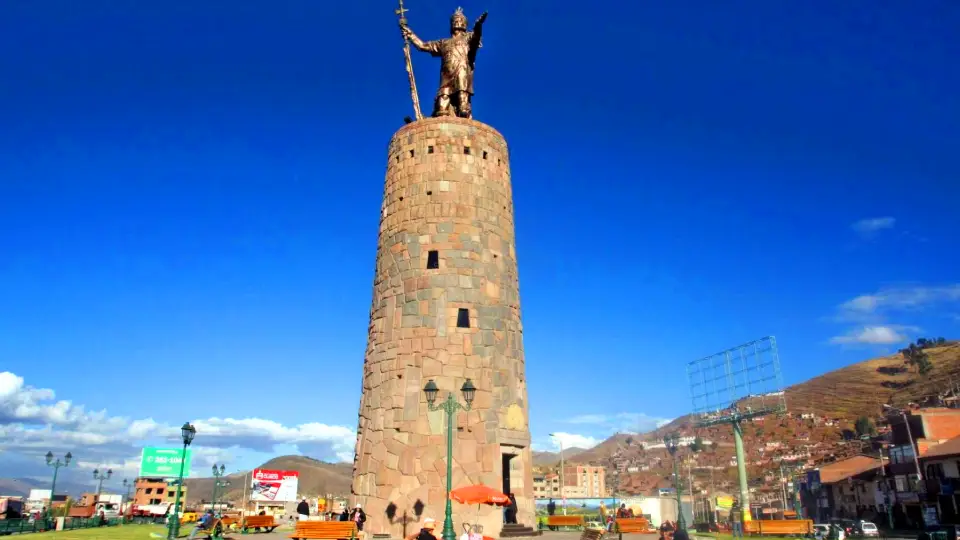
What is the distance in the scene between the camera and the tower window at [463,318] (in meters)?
20.9

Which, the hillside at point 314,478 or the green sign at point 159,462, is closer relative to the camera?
the green sign at point 159,462

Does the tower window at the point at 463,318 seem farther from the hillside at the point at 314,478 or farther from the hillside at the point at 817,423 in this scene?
the hillside at the point at 314,478

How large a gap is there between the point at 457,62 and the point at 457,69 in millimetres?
272

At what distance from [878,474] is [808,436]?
267ft

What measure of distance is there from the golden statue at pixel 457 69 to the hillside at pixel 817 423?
344ft

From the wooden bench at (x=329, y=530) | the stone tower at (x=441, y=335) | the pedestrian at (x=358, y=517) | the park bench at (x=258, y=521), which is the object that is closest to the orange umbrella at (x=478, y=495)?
the stone tower at (x=441, y=335)

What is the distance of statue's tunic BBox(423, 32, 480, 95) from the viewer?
81.3 feet

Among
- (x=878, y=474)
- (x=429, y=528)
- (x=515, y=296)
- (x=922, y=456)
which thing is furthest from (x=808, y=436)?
(x=429, y=528)

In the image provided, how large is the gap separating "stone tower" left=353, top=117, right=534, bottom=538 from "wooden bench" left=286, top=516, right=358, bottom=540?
3.84ft

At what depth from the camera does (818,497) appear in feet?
237

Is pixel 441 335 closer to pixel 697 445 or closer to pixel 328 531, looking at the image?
pixel 328 531

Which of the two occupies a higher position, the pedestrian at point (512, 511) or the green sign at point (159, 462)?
the green sign at point (159, 462)

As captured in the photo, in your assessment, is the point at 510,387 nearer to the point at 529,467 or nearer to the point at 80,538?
the point at 529,467

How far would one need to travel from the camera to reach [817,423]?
139 m
